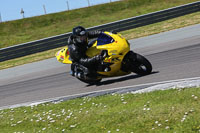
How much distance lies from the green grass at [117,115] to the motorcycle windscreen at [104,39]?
1781 mm

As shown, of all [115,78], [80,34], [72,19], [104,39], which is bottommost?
[72,19]

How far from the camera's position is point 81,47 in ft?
32.9

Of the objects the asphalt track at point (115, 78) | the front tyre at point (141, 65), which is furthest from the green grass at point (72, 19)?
the front tyre at point (141, 65)

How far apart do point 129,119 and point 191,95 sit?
3.80 feet

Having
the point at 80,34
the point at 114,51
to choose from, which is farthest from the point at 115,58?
the point at 80,34

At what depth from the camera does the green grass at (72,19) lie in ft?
111

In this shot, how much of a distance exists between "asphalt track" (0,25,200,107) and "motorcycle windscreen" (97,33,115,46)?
112 cm

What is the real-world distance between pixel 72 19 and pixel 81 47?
27636mm

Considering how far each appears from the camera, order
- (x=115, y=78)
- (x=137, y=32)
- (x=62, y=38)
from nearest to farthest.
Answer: (x=115, y=78) < (x=137, y=32) < (x=62, y=38)

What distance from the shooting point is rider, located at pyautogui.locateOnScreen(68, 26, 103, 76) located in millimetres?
9859

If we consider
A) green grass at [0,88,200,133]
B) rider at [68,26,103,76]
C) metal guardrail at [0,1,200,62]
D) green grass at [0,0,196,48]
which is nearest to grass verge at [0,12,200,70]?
metal guardrail at [0,1,200,62]

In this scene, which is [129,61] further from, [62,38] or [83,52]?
[62,38]

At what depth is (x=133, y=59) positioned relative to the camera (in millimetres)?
9523

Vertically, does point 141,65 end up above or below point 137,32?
above
